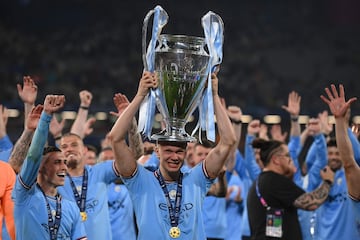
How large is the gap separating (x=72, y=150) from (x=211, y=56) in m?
1.90

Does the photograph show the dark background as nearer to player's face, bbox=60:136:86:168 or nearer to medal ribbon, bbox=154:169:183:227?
player's face, bbox=60:136:86:168

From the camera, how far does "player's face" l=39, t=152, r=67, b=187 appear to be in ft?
16.5

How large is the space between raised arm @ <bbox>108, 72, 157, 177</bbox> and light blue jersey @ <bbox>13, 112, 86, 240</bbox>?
0.43 m

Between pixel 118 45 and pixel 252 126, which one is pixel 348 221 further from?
pixel 118 45

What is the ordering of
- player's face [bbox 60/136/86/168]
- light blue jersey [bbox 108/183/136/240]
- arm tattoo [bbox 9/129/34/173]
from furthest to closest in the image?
light blue jersey [bbox 108/183/136/240] < player's face [bbox 60/136/86/168] < arm tattoo [bbox 9/129/34/173]

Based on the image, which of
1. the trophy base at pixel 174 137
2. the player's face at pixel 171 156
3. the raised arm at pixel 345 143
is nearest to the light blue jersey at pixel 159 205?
the player's face at pixel 171 156

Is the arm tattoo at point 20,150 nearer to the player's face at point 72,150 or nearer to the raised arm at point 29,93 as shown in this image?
the raised arm at point 29,93

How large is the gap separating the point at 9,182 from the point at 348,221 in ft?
10.3

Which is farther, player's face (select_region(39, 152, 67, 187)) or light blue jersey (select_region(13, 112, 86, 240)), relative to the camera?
player's face (select_region(39, 152, 67, 187))

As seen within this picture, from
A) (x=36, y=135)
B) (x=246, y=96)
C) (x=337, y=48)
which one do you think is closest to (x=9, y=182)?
(x=36, y=135)

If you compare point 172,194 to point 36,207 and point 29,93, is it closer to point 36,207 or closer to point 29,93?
point 36,207

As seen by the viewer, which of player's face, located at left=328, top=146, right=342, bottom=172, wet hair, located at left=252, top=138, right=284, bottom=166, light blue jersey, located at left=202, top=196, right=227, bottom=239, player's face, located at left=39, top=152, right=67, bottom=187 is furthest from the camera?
light blue jersey, located at left=202, top=196, right=227, bottom=239

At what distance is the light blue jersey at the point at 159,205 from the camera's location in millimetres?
4766

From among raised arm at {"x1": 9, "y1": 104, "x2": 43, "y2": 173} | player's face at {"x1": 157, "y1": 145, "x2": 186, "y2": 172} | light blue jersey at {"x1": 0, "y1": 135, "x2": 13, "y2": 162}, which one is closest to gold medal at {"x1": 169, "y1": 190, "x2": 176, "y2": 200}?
player's face at {"x1": 157, "y1": 145, "x2": 186, "y2": 172}
